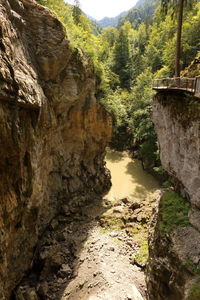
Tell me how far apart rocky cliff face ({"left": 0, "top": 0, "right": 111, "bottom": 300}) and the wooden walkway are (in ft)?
19.5

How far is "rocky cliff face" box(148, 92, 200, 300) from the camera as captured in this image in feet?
19.5

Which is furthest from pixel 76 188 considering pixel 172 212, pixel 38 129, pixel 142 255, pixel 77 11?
pixel 77 11

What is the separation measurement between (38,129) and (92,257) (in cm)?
767

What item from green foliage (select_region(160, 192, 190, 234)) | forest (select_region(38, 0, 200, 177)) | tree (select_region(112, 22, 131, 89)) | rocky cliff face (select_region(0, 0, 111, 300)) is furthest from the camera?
tree (select_region(112, 22, 131, 89))

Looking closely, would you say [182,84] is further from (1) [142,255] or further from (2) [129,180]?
(2) [129,180]

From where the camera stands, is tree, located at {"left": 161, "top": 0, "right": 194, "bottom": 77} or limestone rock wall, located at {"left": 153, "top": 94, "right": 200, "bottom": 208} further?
tree, located at {"left": 161, "top": 0, "right": 194, "bottom": 77}

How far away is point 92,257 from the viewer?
11.3m

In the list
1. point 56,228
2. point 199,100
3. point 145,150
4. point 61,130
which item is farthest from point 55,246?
point 145,150

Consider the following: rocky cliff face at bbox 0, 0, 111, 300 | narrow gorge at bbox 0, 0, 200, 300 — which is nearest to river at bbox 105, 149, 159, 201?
narrow gorge at bbox 0, 0, 200, 300

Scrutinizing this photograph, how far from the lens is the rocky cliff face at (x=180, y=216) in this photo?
5959 mm

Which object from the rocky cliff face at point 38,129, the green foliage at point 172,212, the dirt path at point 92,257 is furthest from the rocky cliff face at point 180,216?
the rocky cliff face at point 38,129

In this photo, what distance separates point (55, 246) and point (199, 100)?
35.5ft

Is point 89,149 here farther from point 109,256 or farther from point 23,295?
point 23,295

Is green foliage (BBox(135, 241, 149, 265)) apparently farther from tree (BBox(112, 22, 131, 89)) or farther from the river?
tree (BBox(112, 22, 131, 89))
